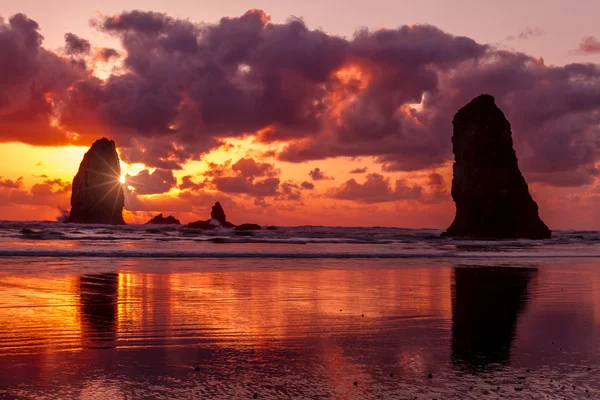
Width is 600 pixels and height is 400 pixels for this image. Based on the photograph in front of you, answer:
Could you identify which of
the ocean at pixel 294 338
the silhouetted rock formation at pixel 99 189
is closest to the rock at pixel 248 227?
the silhouetted rock formation at pixel 99 189

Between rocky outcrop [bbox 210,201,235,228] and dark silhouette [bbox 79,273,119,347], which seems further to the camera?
rocky outcrop [bbox 210,201,235,228]

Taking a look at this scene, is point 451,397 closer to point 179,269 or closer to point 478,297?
point 478,297

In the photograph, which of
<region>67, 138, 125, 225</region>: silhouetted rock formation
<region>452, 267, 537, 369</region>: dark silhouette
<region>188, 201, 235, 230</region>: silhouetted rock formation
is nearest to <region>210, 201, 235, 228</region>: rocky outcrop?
<region>188, 201, 235, 230</region>: silhouetted rock formation

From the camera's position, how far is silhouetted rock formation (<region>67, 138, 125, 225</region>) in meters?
150

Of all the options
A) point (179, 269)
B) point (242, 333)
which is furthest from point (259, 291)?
point (179, 269)

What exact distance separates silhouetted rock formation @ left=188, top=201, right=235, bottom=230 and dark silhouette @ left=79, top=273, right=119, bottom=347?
313ft

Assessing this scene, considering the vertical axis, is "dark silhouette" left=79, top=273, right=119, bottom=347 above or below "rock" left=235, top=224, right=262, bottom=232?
below

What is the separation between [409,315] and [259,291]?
5492mm

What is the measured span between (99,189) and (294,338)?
6001 inches

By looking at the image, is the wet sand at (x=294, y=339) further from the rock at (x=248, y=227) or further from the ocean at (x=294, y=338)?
the rock at (x=248, y=227)

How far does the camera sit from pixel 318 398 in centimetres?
669

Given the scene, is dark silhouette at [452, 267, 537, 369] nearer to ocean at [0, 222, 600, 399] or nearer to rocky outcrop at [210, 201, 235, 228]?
ocean at [0, 222, 600, 399]

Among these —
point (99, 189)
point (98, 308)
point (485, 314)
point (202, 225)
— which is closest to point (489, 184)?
point (202, 225)

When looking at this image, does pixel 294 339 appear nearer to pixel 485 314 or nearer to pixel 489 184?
pixel 485 314
